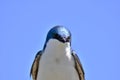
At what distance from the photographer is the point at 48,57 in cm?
859

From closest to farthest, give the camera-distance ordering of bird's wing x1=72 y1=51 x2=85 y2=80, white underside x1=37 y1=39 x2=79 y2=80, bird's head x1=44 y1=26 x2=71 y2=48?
white underside x1=37 y1=39 x2=79 y2=80 < bird's head x1=44 y1=26 x2=71 y2=48 < bird's wing x1=72 y1=51 x2=85 y2=80

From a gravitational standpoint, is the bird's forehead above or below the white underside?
Result: above

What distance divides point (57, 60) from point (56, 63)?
0.11 ft

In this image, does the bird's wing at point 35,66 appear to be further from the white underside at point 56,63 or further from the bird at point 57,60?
the white underside at point 56,63

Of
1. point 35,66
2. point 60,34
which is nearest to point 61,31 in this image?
point 60,34

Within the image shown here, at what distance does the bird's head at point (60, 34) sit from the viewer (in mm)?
8641

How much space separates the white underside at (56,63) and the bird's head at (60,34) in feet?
0.16

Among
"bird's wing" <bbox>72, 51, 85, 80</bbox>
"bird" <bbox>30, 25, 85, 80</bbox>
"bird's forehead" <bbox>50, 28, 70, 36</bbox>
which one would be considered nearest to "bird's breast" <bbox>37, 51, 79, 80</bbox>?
"bird" <bbox>30, 25, 85, 80</bbox>

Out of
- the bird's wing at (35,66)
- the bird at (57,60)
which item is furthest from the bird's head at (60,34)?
the bird's wing at (35,66)

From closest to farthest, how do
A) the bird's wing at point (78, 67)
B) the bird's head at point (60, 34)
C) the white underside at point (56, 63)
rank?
the white underside at point (56, 63)
the bird's head at point (60, 34)
the bird's wing at point (78, 67)

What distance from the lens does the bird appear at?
28.0 ft

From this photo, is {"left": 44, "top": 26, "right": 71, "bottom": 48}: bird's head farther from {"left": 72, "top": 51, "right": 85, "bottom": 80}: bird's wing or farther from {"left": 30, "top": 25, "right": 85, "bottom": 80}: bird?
{"left": 72, "top": 51, "right": 85, "bottom": 80}: bird's wing

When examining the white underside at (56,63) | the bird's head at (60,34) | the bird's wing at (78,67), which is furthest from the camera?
the bird's wing at (78,67)

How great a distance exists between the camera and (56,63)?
8.55m
